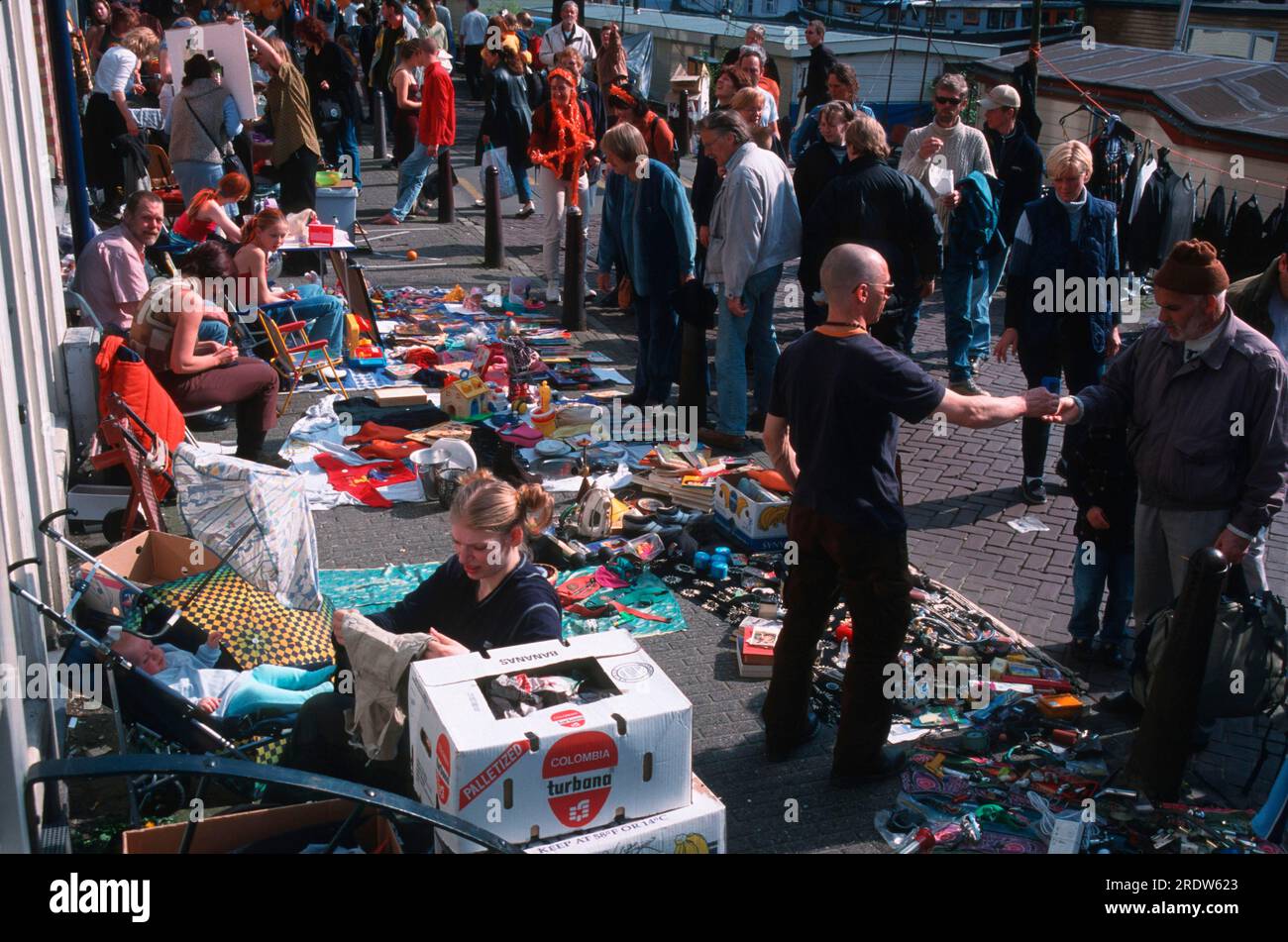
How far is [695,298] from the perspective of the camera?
932 cm

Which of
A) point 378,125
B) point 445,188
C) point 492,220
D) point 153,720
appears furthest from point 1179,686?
point 378,125

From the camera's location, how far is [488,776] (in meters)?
3.83

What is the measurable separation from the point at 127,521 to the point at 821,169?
18.0ft

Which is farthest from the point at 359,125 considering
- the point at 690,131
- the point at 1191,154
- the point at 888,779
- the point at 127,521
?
the point at 888,779

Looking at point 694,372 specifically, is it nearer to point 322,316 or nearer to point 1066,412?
point 322,316

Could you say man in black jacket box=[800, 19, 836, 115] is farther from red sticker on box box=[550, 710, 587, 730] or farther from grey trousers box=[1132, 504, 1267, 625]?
red sticker on box box=[550, 710, 587, 730]

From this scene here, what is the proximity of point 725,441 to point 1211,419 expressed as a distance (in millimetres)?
4221

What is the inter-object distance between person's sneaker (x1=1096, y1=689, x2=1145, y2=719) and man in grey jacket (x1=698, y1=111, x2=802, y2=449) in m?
3.57

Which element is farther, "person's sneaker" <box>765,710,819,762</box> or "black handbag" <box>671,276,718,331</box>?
"black handbag" <box>671,276,718,331</box>

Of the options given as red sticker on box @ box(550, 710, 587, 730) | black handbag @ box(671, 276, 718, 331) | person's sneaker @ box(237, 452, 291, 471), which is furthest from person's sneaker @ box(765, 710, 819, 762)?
person's sneaker @ box(237, 452, 291, 471)

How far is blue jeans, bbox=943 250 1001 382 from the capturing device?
10102 mm

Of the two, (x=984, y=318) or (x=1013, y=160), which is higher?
(x=1013, y=160)

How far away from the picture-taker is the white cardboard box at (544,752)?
151 inches
